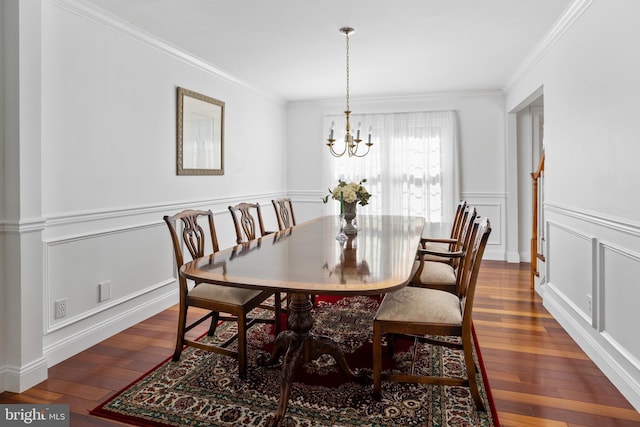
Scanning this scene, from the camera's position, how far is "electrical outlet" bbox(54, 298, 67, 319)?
268cm

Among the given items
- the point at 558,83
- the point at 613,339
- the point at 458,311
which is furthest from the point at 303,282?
the point at 558,83

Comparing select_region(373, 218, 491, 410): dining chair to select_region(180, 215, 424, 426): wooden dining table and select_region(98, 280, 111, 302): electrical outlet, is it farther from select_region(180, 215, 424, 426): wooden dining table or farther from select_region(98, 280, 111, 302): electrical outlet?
select_region(98, 280, 111, 302): electrical outlet

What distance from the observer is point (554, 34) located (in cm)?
339

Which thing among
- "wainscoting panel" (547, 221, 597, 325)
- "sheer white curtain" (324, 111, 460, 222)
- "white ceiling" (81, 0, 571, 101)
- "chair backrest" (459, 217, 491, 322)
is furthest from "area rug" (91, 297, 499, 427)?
"sheer white curtain" (324, 111, 460, 222)

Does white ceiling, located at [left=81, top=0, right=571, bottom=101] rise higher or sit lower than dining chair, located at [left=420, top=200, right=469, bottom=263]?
higher

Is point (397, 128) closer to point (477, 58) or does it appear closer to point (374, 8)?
point (477, 58)

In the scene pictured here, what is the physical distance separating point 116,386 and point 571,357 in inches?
109

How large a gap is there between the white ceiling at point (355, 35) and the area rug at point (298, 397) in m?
2.39

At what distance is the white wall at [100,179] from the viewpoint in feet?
8.51

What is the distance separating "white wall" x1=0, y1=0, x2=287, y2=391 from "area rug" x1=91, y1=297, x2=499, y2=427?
79cm

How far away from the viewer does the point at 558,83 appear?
3.35 m

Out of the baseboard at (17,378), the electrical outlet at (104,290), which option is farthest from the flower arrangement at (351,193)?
the baseboard at (17,378)

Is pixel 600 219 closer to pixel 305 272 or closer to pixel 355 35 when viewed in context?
pixel 305 272

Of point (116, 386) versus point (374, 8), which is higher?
point (374, 8)
